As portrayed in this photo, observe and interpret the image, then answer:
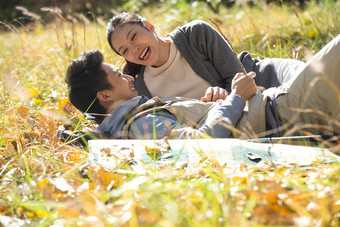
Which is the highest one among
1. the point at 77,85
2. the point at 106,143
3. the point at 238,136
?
the point at 77,85

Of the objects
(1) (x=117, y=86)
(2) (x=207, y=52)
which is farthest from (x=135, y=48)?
(2) (x=207, y=52)

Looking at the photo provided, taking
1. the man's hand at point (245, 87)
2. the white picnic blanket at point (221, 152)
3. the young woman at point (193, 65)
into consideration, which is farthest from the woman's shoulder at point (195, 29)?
the white picnic blanket at point (221, 152)

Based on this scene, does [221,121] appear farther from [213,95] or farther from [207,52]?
[207,52]

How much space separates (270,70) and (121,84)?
125 centimetres

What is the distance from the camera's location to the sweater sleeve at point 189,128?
227 centimetres

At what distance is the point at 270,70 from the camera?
128 inches

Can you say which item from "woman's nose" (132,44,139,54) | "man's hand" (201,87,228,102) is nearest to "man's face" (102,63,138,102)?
"woman's nose" (132,44,139,54)

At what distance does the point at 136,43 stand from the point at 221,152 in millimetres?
1315

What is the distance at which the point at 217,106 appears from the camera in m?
2.48

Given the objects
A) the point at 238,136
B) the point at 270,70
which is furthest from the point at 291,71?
the point at 238,136

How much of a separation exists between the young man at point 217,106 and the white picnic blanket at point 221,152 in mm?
113

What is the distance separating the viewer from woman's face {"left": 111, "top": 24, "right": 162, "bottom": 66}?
2.94 m

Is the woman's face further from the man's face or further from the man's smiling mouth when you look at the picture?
the man's face

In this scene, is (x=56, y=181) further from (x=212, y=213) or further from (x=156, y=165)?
(x=212, y=213)
